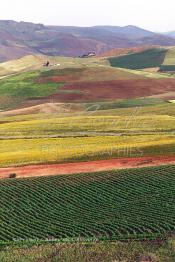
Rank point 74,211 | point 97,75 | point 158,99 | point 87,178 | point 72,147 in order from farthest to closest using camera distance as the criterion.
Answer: point 97,75 → point 158,99 → point 72,147 → point 87,178 → point 74,211

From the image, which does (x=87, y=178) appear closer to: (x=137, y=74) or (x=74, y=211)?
(x=74, y=211)

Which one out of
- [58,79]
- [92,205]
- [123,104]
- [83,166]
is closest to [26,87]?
[58,79]

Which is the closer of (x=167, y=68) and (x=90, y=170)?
(x=90, y=170)

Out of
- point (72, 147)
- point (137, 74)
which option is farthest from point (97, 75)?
point (72, 147)

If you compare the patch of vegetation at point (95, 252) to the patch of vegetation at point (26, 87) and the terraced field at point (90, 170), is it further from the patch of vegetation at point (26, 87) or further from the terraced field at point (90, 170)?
the patch of vegetation at point (26, 87)

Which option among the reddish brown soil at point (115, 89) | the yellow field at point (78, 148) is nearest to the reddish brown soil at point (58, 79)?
the reddish brown soil at point (115, 89)

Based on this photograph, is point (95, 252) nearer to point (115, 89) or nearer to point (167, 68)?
point (115, 89)
